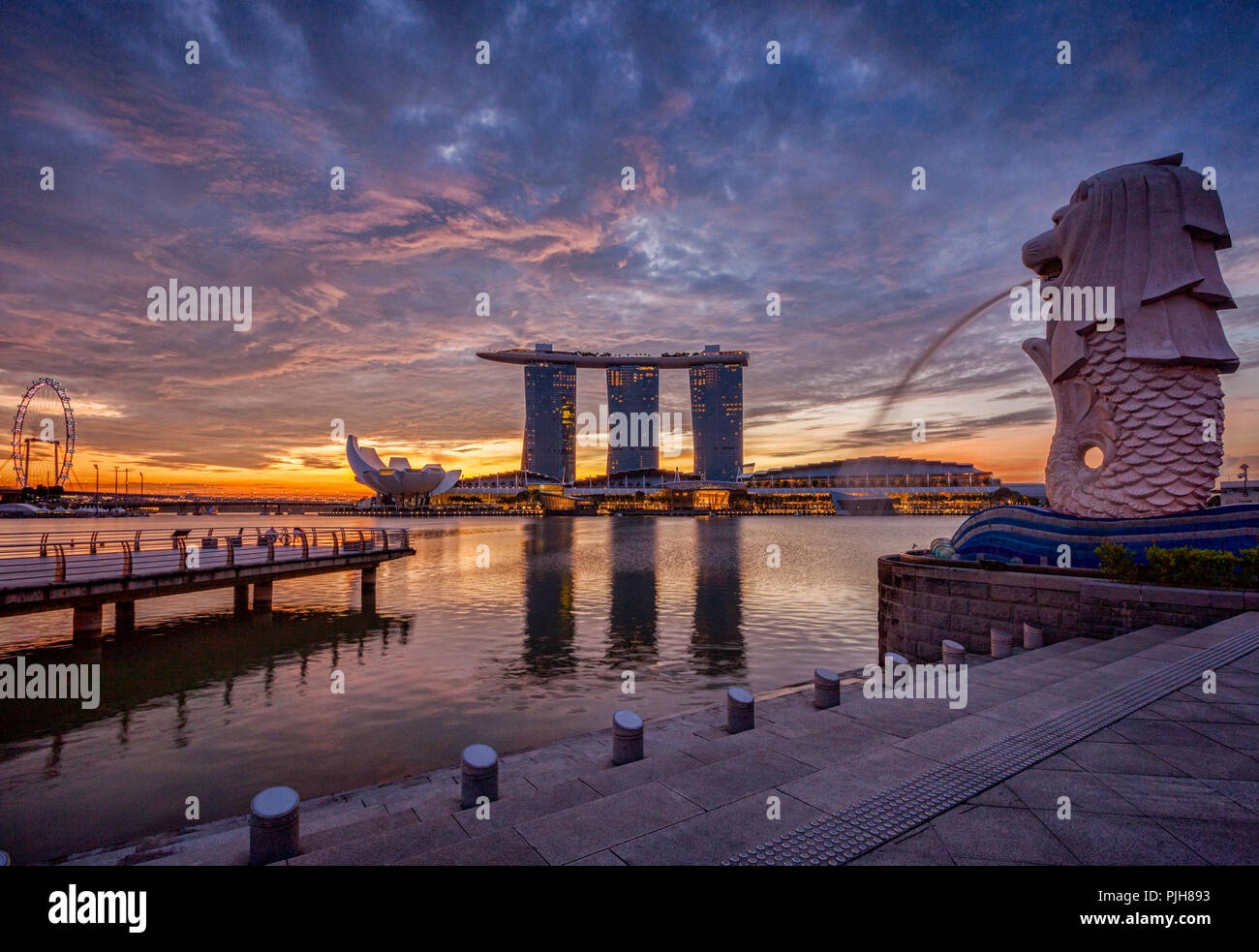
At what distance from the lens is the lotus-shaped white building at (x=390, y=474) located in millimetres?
142250

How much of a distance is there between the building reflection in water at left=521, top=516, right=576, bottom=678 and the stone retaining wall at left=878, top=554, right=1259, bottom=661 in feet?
31.8

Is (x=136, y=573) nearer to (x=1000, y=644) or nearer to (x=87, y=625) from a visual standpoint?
(x=87, y=625)

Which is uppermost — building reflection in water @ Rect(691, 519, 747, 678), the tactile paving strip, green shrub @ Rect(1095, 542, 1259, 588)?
green shrub @ Rect(1095, 542, 1259, 588)

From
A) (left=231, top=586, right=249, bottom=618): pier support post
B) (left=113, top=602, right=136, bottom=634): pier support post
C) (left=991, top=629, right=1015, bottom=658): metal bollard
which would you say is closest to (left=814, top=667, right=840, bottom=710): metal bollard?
(left=991, top=629, right=1015, bottom=658): metal bollard

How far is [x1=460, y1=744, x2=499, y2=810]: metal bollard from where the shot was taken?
7234 mm

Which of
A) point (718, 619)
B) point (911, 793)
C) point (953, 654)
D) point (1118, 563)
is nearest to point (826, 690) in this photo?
point (953, 654)

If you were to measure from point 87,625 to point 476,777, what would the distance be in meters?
20.5

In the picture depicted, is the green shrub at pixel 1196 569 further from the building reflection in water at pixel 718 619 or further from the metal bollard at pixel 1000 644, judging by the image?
the building reflection in water at pixel 718 619

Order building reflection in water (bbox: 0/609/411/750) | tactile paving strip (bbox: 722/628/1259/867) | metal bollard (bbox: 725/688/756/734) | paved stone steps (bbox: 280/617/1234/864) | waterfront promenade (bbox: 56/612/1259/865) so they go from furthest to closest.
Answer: building reflection in water (bbox: 0/609/411/750) → metal bollard (bbox: 725/688/756/734) → paved stone steps (bbox: 280/617/1234/864) → waterfront promenade (bbox: 56/612/1259/865) → tactile paving strip (bbox: 722/628/1259/867)

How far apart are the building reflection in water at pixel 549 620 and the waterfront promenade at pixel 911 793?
822 centimetres

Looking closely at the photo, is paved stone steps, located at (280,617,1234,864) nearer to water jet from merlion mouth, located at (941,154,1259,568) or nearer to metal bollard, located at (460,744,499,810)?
metal bollard, located at (460,744,499,810)

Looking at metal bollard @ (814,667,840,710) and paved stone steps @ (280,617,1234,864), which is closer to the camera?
paved stone steps @ (280,617,1234,864)
